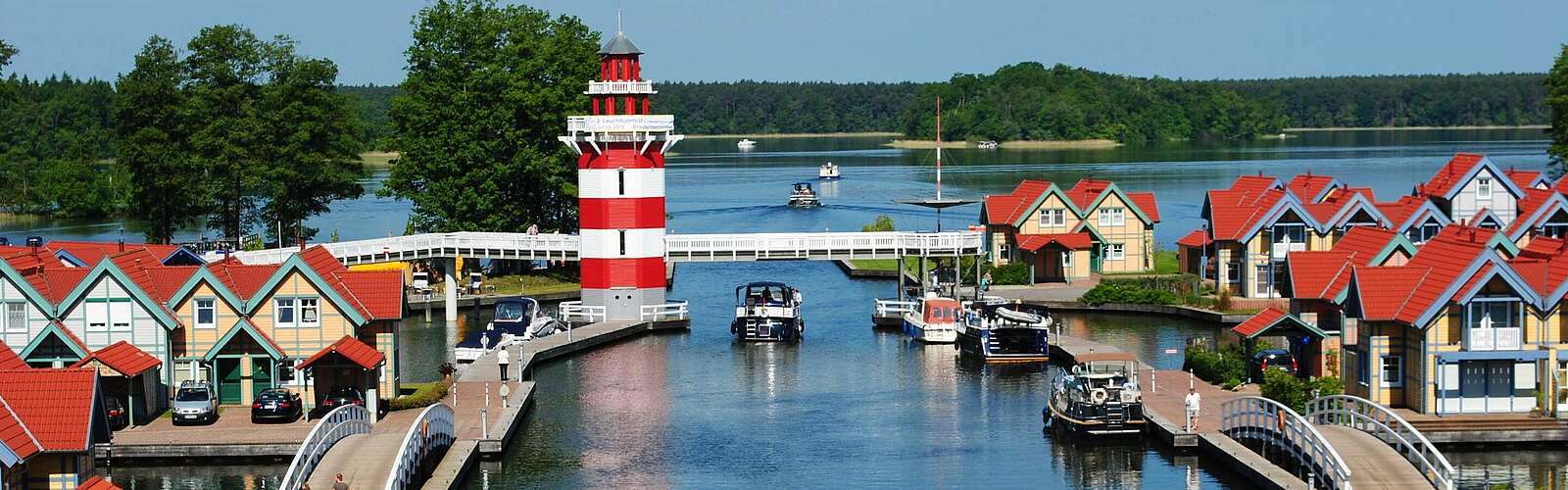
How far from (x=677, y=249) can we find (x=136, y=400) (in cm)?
2832

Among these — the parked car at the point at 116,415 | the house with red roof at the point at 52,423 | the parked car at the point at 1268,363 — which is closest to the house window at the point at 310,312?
the parked car at the point at 116,415

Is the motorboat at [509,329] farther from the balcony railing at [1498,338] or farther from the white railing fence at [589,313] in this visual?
the balcony railing at [1498,338]

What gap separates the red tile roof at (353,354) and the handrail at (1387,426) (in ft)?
74.2

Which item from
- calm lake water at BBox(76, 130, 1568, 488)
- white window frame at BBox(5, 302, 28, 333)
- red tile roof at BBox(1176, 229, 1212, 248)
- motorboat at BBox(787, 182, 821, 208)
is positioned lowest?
calm lake water at BBox(76, 130, 1568, 488)

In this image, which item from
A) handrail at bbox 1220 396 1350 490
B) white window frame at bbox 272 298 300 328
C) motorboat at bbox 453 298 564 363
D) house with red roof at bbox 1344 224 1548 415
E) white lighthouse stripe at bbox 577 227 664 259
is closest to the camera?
handrail at bbox 1220 396 1350 490

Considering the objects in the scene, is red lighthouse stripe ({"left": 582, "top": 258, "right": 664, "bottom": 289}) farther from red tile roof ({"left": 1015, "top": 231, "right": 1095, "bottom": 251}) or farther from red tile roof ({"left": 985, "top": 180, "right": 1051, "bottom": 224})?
red tile roof ({"left": 985, "top": 180, "right": 1051, "bottom": 224})

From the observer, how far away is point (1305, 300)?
178 feet

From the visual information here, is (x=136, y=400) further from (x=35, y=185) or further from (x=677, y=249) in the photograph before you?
(x=35, y=185)

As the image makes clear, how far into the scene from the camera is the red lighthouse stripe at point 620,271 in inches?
2830

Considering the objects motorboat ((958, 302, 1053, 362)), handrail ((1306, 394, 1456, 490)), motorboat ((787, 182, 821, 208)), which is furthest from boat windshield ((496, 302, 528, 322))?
motorboat ((787, 182, 821, 208))

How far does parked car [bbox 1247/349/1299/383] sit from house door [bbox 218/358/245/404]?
26478 mm

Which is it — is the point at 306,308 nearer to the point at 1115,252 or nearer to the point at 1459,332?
the point at 1459,332

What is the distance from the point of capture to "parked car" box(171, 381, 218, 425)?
4844cm

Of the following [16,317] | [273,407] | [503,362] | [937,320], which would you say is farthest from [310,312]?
[937,320]
